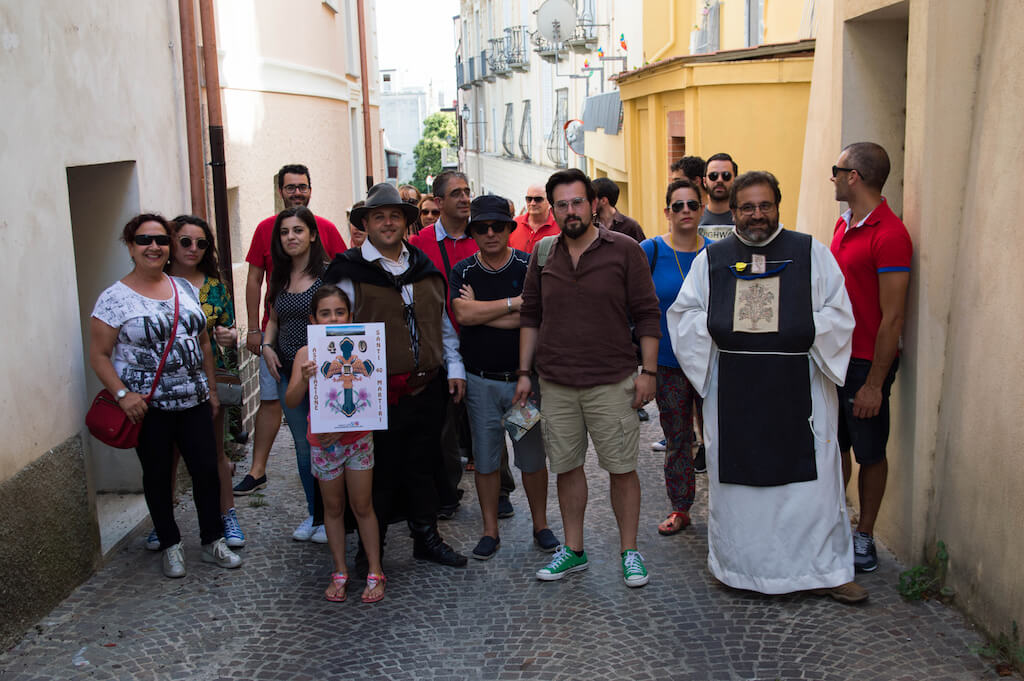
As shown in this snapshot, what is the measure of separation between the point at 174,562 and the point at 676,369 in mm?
2842

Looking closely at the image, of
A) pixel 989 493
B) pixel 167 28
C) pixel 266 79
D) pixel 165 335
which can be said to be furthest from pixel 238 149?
pixel 989 493

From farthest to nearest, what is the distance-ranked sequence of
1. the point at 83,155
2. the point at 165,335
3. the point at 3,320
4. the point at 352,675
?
the point at 83,155 → the point at 165,335 → the point at 3,320 → the point at 352,675

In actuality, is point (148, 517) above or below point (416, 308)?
below

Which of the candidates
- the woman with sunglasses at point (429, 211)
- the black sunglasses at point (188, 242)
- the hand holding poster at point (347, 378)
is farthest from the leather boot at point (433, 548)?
the woman with sunglasses at point (429, 211)

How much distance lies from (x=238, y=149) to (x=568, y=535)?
591 cm

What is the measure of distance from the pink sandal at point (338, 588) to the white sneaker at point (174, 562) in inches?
32.6

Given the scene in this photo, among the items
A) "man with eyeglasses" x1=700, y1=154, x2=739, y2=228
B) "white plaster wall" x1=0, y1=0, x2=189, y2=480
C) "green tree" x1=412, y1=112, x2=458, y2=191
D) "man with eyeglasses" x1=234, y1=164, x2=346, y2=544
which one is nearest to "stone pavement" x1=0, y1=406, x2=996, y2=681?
"man with eyeglasses" x1=234, y1=164, x2=346, y2=544

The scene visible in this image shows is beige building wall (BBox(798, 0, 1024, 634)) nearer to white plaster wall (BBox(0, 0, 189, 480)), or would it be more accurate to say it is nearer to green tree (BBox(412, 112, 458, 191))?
white plaster wall (BBox(0, 0, 189, 480))

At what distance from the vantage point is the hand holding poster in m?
4.88

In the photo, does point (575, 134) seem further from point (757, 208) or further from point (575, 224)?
point (757, 208)

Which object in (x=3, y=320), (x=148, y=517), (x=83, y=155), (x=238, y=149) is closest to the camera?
(x=3, y=320)

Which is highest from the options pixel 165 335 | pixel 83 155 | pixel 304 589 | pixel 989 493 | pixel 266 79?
pixel 266 79

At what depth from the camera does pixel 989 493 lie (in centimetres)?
439

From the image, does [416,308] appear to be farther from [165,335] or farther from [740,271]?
[740,271]
